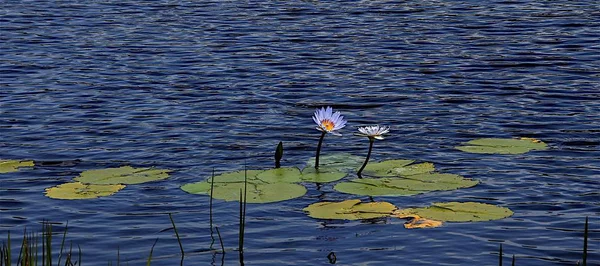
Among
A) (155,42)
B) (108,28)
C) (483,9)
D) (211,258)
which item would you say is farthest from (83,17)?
(211,258)

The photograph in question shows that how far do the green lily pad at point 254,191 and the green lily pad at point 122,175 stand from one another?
0.66m

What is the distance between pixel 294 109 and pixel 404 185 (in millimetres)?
4846

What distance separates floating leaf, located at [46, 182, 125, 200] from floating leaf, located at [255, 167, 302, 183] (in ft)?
5.09

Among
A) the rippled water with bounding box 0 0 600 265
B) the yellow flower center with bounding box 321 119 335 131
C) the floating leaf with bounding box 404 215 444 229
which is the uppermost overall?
the yellow flower center with bounding box 321 119 335 131

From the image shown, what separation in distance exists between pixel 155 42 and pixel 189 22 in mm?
2480

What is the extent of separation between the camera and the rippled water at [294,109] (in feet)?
34.0

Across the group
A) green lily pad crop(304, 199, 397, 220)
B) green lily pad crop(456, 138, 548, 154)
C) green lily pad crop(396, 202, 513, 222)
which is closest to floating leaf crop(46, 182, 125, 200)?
green lily pad crop(304, 199, 397, 220)

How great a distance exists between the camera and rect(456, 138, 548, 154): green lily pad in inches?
516

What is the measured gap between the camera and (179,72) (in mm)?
18797

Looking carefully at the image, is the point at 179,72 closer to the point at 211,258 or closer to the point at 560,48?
the point at 560,48

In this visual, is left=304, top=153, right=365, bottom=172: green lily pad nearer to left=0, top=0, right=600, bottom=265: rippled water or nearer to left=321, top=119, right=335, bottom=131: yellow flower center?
left=0, top=0, right=600, bottom=265: rippled water

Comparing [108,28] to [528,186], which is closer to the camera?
[528,186]

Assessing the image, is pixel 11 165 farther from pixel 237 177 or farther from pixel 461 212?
pixel 461 212

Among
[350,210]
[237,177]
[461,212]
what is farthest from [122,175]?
[461,212]
